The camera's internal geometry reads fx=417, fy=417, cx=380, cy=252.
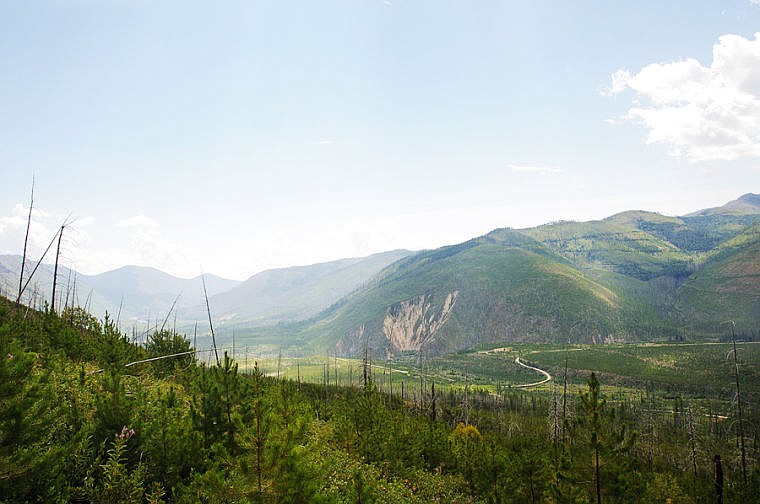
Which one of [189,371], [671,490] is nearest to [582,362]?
[671,490]

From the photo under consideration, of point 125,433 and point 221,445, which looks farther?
point 221,445

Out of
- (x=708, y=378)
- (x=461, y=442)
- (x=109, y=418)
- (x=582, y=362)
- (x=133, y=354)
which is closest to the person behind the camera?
(x=109, y=418)

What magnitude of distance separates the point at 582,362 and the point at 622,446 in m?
192

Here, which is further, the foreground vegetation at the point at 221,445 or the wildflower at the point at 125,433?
the wildflower at the point at 125,433

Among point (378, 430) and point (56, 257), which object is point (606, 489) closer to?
point (378, 430)

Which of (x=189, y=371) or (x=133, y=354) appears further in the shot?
(x=189, y=371)

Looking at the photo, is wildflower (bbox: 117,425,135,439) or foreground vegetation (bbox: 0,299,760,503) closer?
foreground vegetation (bbox: 0,299,760,503)

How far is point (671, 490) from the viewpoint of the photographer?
37.2 metres

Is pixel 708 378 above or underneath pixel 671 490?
underneath

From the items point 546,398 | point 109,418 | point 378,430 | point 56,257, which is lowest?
point 546,398

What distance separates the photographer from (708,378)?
14688 cm

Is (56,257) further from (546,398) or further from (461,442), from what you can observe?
(546,398)

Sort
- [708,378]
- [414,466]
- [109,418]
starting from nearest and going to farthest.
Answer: [109,418]
[414,466]
[708,378]

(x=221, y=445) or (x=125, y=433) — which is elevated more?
(x=125, y=433)
